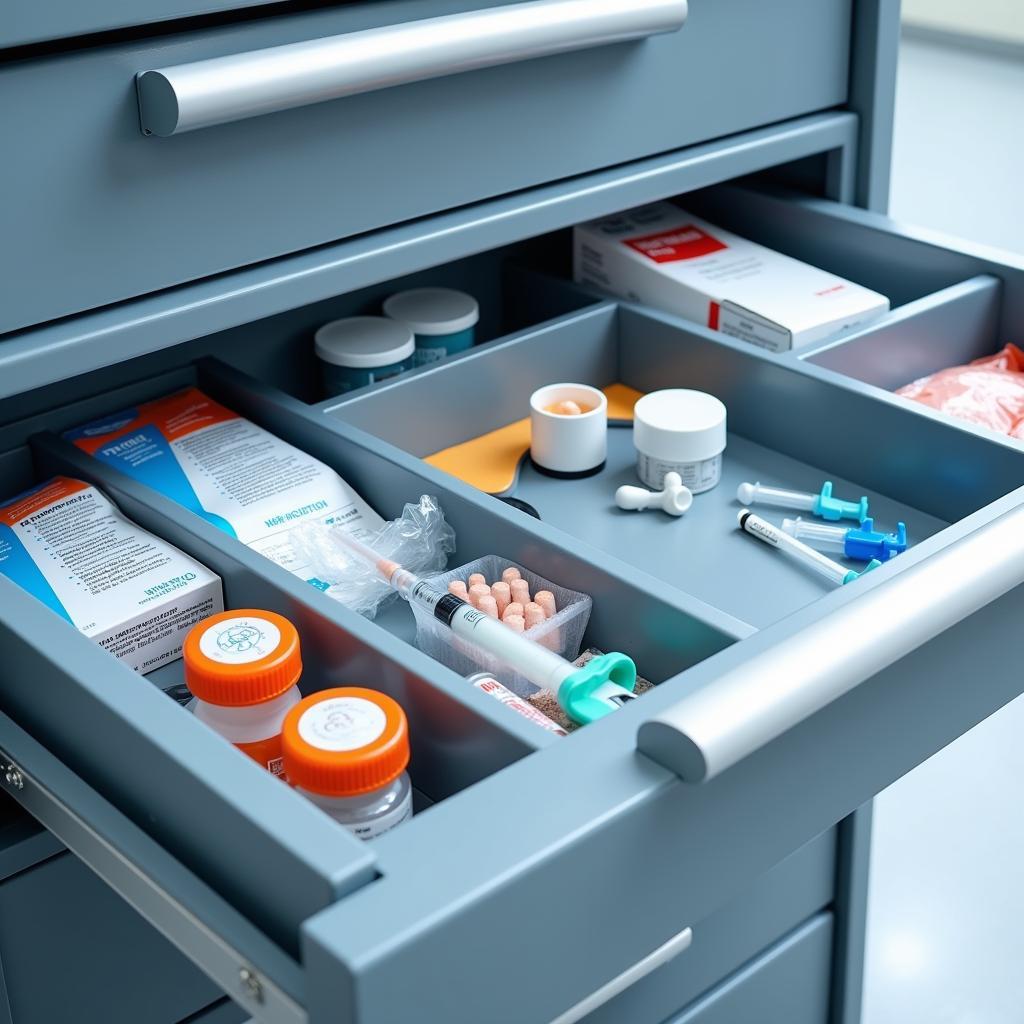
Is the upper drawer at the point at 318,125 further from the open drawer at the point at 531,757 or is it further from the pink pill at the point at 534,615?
the pink pill at the point at 534,615

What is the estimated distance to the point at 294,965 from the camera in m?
0.56

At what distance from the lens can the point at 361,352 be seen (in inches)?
41.6

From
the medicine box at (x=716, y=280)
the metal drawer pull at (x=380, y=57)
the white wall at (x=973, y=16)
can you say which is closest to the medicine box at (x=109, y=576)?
the metal drawer pull at (x=380, y=57)

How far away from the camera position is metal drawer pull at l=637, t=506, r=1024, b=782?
22.1 inches

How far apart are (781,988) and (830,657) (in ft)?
2.15

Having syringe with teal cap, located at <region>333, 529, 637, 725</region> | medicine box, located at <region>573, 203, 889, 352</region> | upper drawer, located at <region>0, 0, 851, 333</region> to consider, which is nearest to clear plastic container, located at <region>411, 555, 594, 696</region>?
syringe with teal cap, located at <region>333, 529, 637, 725</region>

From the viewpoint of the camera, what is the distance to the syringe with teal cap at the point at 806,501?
96 cm

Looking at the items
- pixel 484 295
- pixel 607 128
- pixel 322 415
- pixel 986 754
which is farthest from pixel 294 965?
pixel 986 754

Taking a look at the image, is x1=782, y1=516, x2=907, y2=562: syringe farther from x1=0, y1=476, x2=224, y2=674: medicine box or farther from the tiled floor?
x1=0, y1=476, x2=224, y2=674: medicine box

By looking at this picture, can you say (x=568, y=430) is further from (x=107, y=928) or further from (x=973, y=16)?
(x=973, y=16)

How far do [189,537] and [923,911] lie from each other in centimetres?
100

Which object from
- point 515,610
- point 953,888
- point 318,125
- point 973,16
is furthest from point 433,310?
point 973,16

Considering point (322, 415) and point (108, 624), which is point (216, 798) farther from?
point (322, 415)

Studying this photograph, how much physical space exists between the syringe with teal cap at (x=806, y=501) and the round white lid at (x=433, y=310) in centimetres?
26
